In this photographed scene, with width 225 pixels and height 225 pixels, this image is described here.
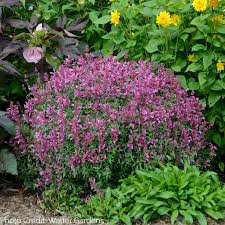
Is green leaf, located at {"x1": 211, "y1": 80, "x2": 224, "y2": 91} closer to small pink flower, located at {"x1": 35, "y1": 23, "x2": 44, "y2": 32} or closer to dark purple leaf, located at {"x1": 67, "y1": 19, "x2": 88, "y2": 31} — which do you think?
dark purple leaf, located at {"x1": 67, "y1": 19, "x2": 88, "y2": 31}

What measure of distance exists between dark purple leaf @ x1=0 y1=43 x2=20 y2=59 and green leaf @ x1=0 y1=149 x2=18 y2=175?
0.76 meters

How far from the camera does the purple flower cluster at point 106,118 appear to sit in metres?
3.92

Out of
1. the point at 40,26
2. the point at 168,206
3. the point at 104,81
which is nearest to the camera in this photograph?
the point at 168,206

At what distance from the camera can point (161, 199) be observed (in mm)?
3801

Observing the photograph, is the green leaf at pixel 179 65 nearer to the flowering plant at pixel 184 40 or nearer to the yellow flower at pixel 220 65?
the flowering plant at pixel 184 40

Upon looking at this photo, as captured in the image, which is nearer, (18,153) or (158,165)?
(158,165)

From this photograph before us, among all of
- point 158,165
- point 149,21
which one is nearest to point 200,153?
point 158,165

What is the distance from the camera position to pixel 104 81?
4078mm

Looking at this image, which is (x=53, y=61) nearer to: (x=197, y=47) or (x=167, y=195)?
(x=197, y=47)

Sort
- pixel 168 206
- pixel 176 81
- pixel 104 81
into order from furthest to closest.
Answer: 1. pixel 176 81
2. pixel 104 81
3. pixel 168 206

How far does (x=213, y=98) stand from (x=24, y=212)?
1.68 metres

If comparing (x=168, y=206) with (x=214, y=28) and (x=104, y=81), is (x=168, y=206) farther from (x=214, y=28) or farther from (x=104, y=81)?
(x=214, y=28)

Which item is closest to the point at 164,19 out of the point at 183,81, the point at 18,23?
the point at 183,81

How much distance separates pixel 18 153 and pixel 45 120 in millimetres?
513
